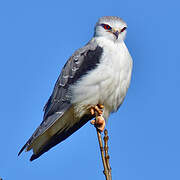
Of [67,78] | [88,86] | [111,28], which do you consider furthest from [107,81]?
[111,28]

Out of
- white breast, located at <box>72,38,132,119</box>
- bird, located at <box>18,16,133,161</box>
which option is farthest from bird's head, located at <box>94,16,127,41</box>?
white breast, located at <box>72,38,132,119</box>

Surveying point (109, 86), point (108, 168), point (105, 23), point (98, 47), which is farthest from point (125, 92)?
point (108, 168)

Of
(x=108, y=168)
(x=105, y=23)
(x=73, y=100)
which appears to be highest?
(x=105, y=23)

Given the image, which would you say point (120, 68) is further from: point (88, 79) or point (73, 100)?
point (73, 100)

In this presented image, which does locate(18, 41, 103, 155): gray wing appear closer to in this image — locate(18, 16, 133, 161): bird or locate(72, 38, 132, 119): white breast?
locate(18, 16, 133, 161): bird

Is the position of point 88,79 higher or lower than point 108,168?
higher

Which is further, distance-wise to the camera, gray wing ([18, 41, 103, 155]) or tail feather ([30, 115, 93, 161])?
tail feather ([30, 115, 93, 161])

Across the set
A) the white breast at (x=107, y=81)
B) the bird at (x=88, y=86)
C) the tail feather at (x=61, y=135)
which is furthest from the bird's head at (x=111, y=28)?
the tail feather at (x=61, y=135)

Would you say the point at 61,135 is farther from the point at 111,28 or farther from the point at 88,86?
the point at 111,28
